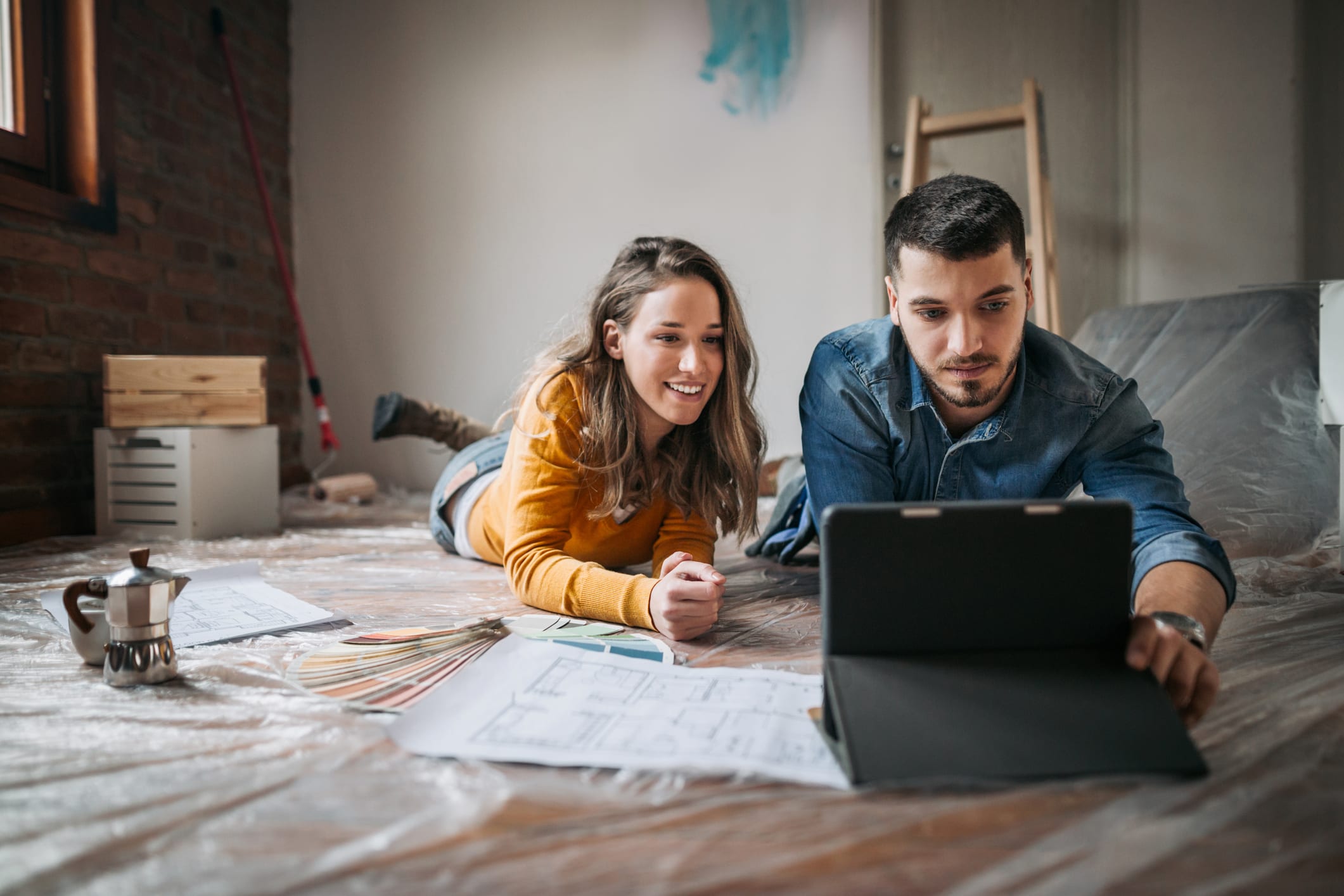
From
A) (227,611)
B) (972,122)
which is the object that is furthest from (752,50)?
(227,611)

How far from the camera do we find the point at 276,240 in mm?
2678

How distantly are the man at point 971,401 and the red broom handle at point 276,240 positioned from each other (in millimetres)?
2084

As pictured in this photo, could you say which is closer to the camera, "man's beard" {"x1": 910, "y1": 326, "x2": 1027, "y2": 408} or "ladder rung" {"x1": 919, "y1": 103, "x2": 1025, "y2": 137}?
"man's beard" {"x1": 910, "y1": 326, "x2": 1027, "y2": 408}

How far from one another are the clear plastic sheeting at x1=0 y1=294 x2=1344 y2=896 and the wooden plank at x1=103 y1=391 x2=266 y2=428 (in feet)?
3.73

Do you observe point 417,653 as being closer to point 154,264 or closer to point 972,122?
point 154,264

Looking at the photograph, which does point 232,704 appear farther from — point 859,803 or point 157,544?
point 157,544

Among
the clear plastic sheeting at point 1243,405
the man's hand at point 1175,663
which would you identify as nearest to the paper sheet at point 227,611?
the man's hand at point 1175,663

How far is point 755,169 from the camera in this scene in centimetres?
266

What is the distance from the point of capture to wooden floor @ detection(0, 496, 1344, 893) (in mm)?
480

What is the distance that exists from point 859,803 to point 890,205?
7.50 feet

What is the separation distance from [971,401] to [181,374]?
177 cm

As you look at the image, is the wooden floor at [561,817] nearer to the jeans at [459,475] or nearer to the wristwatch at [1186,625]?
the wristwatch at [1186,625]

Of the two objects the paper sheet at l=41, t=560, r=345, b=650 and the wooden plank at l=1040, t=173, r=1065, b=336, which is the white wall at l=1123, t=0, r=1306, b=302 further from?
the paper sheet at l=41, t=560, r=345, b=650

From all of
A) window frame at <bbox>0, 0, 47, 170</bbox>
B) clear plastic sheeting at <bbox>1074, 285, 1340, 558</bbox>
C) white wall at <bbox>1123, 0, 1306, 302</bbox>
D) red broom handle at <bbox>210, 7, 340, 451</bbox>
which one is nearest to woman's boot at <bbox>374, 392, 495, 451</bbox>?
red broom handle at <bbox>210, 7, 340, 451</bbox>
